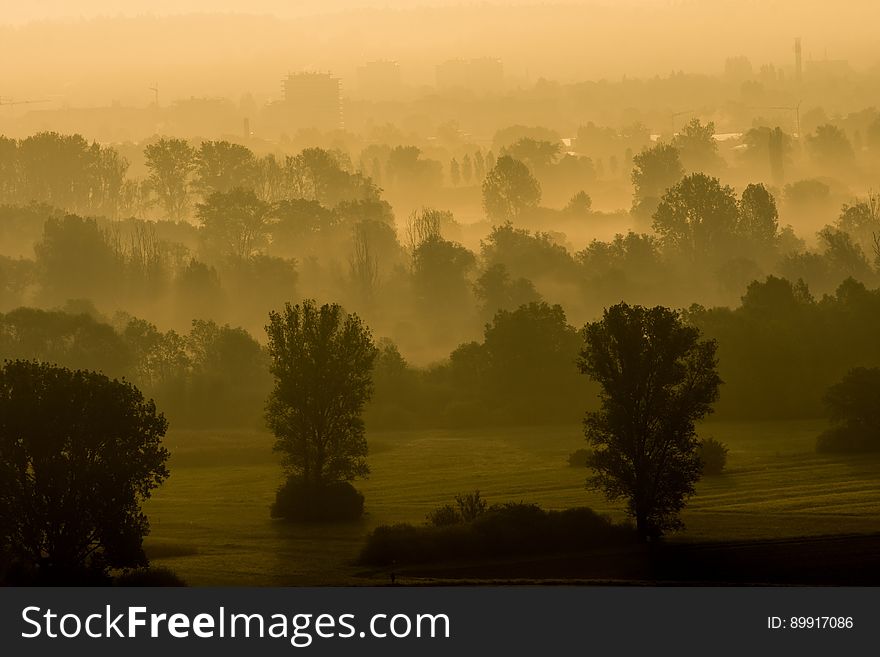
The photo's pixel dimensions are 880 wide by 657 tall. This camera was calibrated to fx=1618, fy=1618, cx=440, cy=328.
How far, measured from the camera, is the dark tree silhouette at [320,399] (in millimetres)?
99438

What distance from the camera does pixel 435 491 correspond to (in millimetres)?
104312

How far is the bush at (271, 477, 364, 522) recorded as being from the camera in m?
95.6

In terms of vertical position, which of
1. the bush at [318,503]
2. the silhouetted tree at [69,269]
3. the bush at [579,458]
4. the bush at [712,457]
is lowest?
the bush at [318,503]

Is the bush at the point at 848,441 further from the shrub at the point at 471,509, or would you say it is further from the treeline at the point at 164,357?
the treeline at the point at 164,357

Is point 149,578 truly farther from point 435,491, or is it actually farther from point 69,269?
point 69,269

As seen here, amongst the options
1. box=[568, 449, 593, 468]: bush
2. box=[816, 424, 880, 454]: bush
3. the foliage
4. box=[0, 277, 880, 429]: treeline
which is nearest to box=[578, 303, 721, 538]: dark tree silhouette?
box=[568, 449, 593, 468]: bush

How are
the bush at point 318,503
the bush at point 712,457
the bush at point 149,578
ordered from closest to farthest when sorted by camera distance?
the bush at point 149,578 → the bush at point 318,503 → the bush at point 712,457

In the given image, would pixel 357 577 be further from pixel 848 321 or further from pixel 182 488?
pixel 848 321

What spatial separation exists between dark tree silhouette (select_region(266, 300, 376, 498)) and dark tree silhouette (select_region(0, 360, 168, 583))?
18634mm

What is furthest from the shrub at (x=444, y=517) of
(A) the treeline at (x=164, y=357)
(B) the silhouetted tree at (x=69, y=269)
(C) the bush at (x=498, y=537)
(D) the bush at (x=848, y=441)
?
(B) the silhouetted tree at (x=69, y=269)

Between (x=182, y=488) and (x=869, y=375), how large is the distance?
48224 millimetres

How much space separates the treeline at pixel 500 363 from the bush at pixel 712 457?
21080 mm

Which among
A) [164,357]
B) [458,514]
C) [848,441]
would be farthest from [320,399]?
[164,357]

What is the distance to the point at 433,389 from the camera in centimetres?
13912
